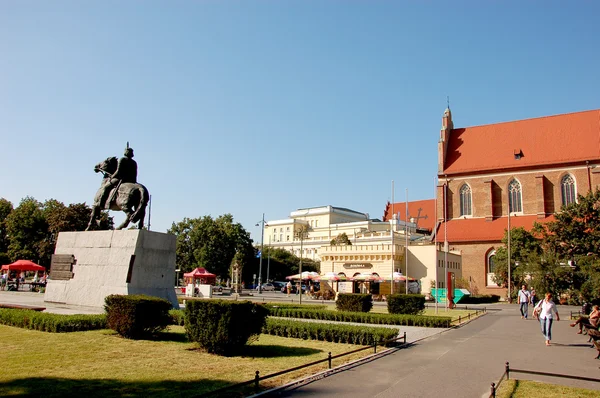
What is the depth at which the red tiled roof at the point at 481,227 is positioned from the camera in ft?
187

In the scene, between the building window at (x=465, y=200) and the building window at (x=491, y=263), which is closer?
the building window at (x=491, y=263)

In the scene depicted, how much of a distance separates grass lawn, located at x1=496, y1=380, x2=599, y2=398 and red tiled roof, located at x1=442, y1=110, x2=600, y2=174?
55.2 meters

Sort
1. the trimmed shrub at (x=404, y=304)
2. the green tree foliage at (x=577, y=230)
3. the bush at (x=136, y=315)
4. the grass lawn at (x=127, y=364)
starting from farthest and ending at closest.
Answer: the green tree foliage at (x=577, y=230) → the trimmed shrub at (x=404, y=304) → the bush at (x=136, y=315) → the grass lawn at (x=127, y=364)

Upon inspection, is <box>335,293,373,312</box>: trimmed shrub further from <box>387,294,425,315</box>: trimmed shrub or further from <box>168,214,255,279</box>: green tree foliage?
<box>168,214,255,279</box>: green tree foliage

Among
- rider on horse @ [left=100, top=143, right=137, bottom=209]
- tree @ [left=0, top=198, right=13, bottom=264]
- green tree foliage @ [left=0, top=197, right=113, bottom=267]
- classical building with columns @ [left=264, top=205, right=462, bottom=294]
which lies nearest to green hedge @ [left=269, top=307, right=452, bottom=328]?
rider on horse @ [left=100, top=143, right=137, bottom=209]

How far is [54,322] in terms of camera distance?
1348 cm

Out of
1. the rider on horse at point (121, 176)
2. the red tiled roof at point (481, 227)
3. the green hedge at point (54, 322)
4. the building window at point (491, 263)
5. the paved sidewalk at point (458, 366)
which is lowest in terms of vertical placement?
the paved sidewalk at point (458, 366)

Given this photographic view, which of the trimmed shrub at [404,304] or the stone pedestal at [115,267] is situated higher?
the stone pedestal at [115,267]

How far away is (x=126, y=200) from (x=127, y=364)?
37.3 feet

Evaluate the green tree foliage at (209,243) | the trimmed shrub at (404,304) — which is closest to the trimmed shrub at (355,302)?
the trimmed shrub at (404,304)

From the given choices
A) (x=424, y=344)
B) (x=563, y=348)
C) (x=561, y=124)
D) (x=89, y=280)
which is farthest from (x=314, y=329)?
(x=561, y=124)

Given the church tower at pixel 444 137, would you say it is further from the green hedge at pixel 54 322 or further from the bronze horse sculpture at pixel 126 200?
the green hedge at pixel 54 322

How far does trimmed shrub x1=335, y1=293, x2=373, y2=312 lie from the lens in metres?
23.8

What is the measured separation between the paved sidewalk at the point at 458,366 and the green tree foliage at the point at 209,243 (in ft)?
164
